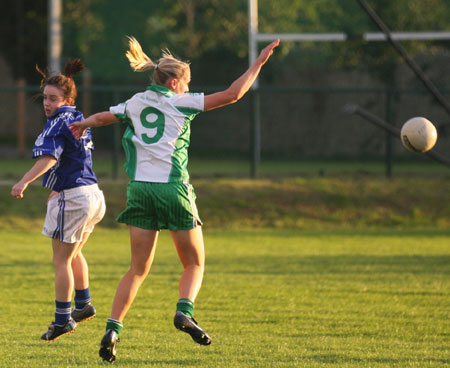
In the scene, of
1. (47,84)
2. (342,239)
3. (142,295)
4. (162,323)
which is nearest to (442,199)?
(342,239)

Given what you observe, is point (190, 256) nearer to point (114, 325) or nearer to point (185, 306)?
point (185, 306)

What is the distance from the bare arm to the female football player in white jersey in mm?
554

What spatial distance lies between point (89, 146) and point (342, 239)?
7453 mm

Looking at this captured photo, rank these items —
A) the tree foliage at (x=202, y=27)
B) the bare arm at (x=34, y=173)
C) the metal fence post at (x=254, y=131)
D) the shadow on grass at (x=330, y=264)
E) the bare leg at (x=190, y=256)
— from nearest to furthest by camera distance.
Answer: the bare leg at (x=190, y=256), the bare arm at (x=34, y=173), the shadow on grass at (x=330, y=264), the metal fence post at (x=254, y=131), the tree foliage at (x=202, y=27)

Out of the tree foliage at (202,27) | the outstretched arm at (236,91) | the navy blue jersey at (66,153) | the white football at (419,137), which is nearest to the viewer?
the outstretched arm at (236,91)

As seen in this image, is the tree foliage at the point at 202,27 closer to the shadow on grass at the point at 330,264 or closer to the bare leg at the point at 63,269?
the shadow on grass at the point at 330,264

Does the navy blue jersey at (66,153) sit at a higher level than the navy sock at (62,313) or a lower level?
higher

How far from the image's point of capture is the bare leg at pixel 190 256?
5.42m

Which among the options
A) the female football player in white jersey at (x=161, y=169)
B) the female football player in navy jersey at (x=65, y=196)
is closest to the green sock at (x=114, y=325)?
the female football player in white jersey at (x=161, y=169)

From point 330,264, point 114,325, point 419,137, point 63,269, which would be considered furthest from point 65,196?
point 330,264

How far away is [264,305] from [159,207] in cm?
265

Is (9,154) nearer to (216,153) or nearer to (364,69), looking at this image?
(216,153)

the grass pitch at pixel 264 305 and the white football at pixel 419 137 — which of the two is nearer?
the grass pitch at pixel 264 305

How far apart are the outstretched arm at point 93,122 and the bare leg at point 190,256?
2.49ft
